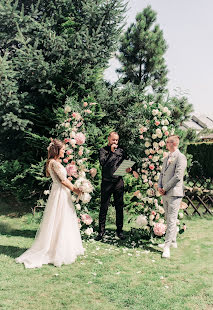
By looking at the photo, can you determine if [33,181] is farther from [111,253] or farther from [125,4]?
[125,4]

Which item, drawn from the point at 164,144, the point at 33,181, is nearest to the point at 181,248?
the point at 164,144

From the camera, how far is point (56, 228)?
5164 mm

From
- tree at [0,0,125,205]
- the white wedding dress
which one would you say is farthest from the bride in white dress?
tree at [0,0,125,205]

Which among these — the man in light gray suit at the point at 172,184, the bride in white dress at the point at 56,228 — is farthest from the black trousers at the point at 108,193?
the bride in white dress at the point at 56,228

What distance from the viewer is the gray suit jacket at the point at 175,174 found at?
5.55 metres

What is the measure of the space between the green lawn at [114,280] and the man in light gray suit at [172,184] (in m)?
0.55

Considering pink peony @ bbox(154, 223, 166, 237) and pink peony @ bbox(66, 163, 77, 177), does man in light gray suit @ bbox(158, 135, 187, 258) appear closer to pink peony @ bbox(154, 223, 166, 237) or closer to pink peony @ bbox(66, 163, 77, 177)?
pink peony @ bbox(154, 223, 166, 237)

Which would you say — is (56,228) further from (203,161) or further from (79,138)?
(203,161)

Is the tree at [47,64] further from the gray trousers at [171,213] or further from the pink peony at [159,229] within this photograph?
the gray trousers at [171,213]

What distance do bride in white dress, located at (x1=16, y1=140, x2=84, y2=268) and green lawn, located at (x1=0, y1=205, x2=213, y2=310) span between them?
0.22 m

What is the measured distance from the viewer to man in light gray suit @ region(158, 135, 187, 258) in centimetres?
557

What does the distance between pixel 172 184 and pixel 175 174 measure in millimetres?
191

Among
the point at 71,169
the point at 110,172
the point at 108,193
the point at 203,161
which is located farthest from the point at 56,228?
the point at 203,161

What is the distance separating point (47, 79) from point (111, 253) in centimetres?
486
